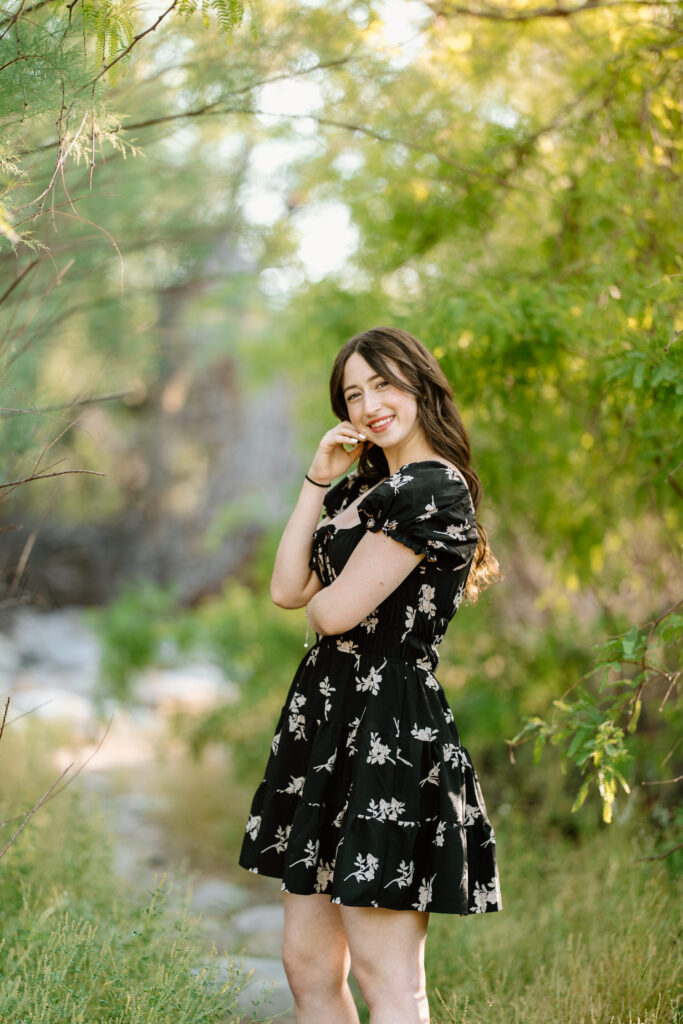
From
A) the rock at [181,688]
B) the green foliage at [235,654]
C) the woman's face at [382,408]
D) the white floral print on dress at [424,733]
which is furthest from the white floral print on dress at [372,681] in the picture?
the rock at [181,688]

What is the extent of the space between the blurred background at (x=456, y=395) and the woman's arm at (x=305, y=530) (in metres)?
0.58

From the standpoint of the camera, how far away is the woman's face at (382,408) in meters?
2.07

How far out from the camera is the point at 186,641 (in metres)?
5.15

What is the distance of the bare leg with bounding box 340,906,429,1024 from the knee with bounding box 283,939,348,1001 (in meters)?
0.16

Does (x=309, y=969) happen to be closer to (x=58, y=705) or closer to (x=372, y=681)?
(x=372, y=681)

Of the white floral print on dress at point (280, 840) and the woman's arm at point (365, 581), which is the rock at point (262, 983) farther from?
the woman's arm at point (365, 581)

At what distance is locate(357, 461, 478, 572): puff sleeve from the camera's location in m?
1.84

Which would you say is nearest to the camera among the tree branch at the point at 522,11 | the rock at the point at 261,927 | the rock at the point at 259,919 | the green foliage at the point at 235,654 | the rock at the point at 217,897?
the tree branch at the point at 522,11

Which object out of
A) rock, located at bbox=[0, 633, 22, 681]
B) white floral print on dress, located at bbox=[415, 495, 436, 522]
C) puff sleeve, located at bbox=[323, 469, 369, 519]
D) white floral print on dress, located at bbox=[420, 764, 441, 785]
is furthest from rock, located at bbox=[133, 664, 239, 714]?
white floral print on dress, located at bbox=[415, 495, 436, 522]

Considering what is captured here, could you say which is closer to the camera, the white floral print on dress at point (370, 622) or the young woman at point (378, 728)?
the young woman at point (378, 728)

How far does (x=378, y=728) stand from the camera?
1.86m

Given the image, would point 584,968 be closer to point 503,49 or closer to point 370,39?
point 370,39

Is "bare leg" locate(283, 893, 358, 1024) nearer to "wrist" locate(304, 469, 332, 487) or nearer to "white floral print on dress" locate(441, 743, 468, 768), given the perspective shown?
"white floral print on dress" locate(441, 743, 468, 768)

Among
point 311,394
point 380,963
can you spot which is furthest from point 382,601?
point 311,394
